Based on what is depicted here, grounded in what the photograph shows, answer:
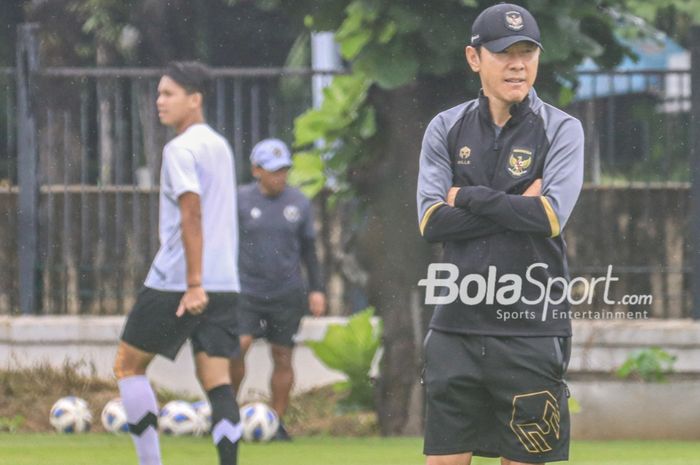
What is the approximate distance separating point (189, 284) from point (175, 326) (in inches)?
8.0

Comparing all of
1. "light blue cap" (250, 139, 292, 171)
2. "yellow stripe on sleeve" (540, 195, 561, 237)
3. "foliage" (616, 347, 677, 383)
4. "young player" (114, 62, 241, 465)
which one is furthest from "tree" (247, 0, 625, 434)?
"yellow stripe on sleeve" (540, 195, 561, 237)

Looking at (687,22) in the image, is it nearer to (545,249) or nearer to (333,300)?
(333,300)

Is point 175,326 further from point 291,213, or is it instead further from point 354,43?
point 291,213

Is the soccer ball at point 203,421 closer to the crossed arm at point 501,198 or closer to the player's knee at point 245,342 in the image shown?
the player's knee at point 245,342

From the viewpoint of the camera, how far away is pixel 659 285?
1184 centimetres

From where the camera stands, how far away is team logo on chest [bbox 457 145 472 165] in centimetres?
513

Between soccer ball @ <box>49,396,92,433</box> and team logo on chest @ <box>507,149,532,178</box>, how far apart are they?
6.25 metres

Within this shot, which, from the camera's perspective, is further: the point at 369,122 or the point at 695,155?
the point at 695,155

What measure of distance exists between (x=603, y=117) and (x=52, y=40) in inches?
335

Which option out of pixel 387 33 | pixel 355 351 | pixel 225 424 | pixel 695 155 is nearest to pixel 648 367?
pixel 695 155

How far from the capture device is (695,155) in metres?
11.3

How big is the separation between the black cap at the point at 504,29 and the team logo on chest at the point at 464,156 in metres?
0.31

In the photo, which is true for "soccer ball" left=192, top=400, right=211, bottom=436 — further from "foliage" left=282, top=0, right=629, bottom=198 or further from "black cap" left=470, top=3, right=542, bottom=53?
"black cap" left=470, top=3, right=542, bottom=53

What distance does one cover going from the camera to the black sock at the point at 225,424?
7285 mm
